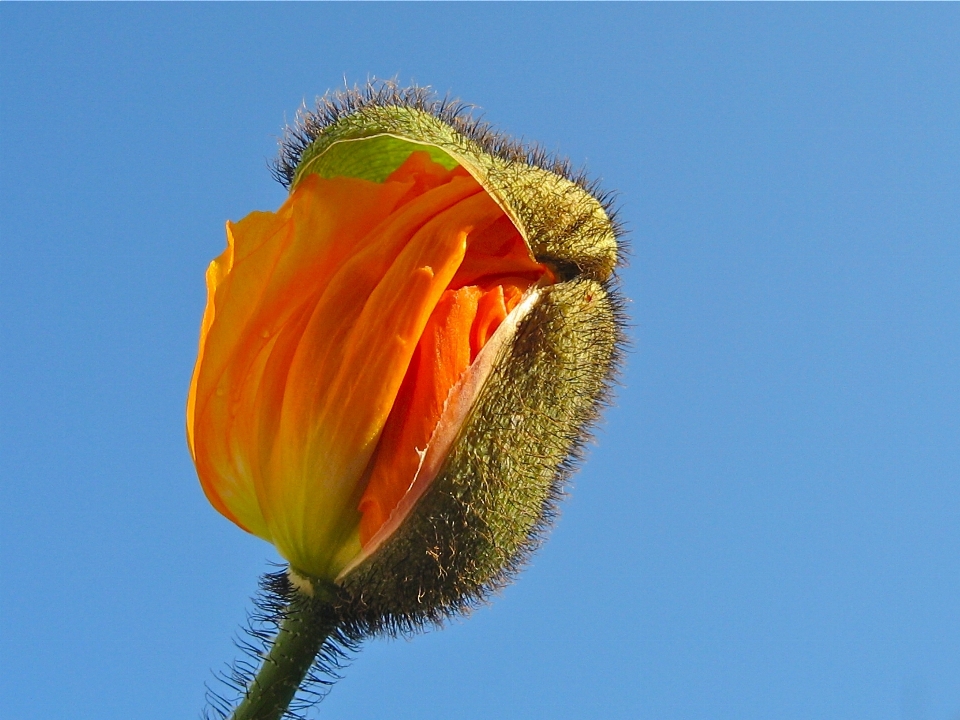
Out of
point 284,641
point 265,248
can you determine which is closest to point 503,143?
point 265,248

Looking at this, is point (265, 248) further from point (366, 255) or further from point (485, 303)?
point (485, 303)

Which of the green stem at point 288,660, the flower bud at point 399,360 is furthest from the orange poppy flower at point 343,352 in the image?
the green stem at point 288,660

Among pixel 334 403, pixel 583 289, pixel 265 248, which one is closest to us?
pixel 334 403

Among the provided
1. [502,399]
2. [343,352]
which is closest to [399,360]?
[343,352]

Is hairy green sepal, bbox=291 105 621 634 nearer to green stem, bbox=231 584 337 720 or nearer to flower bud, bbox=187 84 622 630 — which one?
flower bud, bbox=187 84 622 630

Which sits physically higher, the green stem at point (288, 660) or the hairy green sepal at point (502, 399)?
the hairy green sepal at point (502, 399)

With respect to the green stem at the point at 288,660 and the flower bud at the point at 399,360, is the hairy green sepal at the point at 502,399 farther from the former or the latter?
the green stem at the point at 288,660
